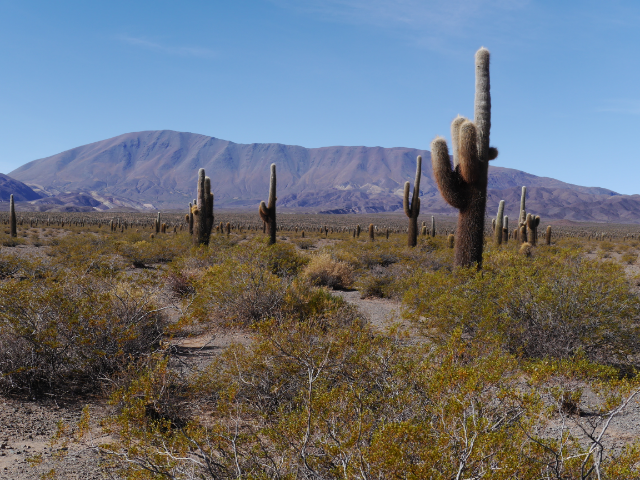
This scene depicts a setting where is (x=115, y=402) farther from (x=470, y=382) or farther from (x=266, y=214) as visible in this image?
(x=266, y=214)

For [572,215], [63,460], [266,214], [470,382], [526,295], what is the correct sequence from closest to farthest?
[470,382]
[63,460]
[526,295]
[266,214]
[572,215]

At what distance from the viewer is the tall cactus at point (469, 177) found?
1098cm

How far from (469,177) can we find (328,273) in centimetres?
637

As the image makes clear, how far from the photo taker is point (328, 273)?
634 inches

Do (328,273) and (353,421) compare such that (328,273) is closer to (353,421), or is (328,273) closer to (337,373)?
(337,373)

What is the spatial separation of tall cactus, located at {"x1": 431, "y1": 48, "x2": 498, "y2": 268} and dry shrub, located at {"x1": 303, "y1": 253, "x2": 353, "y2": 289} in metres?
5.37

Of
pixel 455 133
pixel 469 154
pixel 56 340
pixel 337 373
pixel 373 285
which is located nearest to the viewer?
pixel 337 373

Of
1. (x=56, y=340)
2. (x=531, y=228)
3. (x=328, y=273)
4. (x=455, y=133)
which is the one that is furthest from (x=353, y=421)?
(x=531, y=228)

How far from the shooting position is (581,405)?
20.2 feet

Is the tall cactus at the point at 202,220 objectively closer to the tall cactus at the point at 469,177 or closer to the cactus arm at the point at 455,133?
the tall cactus at the point at 469,177

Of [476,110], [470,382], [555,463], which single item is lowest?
[555,463]

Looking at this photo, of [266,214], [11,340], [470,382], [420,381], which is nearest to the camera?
[470,382]

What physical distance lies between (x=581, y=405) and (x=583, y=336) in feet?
4.04

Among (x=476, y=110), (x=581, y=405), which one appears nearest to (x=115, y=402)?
(x=581, y=405)
